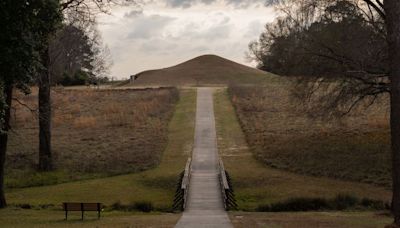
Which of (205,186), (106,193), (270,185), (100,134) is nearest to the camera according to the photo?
(106,193)

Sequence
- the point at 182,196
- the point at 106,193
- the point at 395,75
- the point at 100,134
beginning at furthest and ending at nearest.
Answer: the point at 100,134, the point at 106,193, the point at 182,196, the point at 395,75

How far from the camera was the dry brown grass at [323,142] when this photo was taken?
30406 millimetres

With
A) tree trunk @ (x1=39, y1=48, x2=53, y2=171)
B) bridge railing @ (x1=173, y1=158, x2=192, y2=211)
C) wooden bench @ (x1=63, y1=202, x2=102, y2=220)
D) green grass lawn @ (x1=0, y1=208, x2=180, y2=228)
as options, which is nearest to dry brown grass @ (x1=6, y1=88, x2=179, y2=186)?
tree trunk @ (x1=39, y1=48, x2=53, y2=171)

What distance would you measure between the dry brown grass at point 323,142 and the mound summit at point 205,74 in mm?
43541

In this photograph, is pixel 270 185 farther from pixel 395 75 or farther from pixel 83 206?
pixel 395 75

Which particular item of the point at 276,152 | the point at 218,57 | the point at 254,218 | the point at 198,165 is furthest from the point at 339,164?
the point at 218,57

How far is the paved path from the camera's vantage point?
1891 centimetres

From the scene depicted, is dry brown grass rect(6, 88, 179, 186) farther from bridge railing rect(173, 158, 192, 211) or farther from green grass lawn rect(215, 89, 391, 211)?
bridge railing rect(173, 158, 192, 211)

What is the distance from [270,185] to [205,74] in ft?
255

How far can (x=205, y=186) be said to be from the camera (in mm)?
27234

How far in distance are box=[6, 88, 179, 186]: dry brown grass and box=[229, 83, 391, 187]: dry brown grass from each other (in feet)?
23.0

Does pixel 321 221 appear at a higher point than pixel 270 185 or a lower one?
higher

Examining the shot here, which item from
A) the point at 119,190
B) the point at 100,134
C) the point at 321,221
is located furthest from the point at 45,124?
the point at 321,221

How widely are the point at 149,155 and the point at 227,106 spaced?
2196cm
